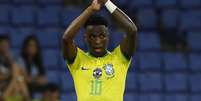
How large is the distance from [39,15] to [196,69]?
231 cm

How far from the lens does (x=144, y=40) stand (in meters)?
9.15

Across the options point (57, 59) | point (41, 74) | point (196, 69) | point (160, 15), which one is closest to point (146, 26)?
point (160, 15)

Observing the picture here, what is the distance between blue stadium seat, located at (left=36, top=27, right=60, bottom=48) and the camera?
8.92 m

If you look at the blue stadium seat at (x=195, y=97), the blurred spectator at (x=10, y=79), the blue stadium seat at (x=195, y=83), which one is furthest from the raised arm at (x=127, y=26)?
the blue stadium seat at (x=195, y=83)

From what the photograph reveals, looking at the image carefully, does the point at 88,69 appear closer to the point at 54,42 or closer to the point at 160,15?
the point at 54,42

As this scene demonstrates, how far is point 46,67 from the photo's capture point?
28.7ft

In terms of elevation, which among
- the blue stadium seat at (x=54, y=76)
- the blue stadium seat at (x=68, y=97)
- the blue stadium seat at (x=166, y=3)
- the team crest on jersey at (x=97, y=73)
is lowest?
the blue stadium seat at (x=68, y=97)

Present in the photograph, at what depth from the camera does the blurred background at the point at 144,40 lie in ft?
28.7

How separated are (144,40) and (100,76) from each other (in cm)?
487

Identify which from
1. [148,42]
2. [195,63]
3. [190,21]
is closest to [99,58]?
[148,42]

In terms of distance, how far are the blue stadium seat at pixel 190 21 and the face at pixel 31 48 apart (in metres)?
2.74

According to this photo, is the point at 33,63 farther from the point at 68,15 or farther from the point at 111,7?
the point at 111,7

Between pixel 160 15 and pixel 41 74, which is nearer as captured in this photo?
pixel 41 74

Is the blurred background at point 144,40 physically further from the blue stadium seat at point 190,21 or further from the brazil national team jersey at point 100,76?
the brazil national team jersey at point 100,76
